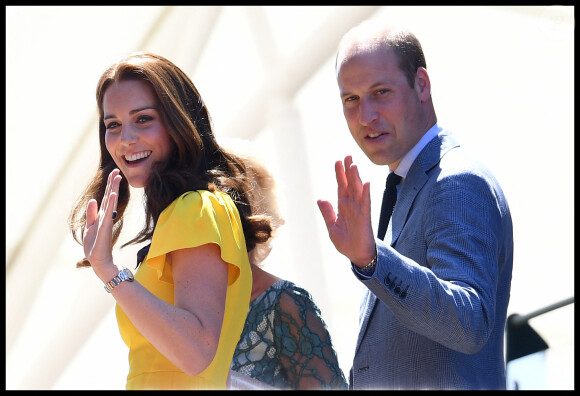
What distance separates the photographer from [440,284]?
1.97 m

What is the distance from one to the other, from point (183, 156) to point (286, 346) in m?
0.72

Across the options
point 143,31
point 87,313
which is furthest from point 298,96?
point 87,313

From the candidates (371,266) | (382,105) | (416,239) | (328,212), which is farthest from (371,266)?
(382,105)

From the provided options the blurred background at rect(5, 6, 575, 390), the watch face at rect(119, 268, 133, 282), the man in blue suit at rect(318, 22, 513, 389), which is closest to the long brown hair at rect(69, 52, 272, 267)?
the watch face at rect(119, 268, 133, 282)

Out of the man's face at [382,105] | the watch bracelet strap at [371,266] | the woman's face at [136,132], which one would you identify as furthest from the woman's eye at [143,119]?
the watch bracelet strap at [371,266]

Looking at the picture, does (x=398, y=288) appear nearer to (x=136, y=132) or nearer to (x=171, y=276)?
(x=171, y=276)

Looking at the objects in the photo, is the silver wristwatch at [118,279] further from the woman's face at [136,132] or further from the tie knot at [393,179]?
the tie knot at [393,179]

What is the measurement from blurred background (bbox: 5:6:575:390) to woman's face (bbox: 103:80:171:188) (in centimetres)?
245

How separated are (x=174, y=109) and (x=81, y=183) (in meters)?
3.72

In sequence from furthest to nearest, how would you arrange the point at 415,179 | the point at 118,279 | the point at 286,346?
1. the point at 286,346
2. the point at 415,179
3. the point at 118,279

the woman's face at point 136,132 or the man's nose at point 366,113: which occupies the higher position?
the man's nose at point 366,113

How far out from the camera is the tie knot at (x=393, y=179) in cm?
252

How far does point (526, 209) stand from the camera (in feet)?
15.8

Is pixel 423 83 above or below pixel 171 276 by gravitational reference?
above
